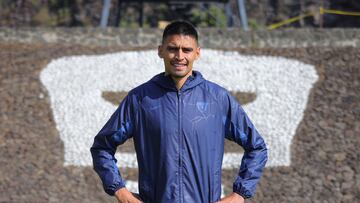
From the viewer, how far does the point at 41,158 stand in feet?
26.2

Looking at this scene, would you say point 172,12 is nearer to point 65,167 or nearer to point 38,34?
point 38,34

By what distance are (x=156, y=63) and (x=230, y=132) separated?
18.0 ft

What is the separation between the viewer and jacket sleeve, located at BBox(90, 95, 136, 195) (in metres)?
3.66

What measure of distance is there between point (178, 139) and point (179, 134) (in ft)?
0.08

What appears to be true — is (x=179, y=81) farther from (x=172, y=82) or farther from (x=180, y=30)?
(x=180, y=30)

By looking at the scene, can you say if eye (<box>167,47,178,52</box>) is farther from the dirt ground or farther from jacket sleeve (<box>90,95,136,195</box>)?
the dirt ground

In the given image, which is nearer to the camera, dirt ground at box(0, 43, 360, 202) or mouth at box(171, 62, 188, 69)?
mouth at box(171, 62, 188, 69)

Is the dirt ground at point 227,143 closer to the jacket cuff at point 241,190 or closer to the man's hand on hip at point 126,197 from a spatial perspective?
the jacket cuff at point 241,190

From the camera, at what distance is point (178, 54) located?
3611 millimetres

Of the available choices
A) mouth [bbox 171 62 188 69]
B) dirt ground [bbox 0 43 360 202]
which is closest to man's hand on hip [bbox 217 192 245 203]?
mouth [bbox 171 62 188 69]

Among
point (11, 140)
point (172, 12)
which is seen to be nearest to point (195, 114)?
point (11, 140)

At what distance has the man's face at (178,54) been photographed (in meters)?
3.62

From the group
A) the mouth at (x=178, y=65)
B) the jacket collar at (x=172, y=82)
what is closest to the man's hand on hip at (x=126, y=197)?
the jacket collar at (x=172, y=82)

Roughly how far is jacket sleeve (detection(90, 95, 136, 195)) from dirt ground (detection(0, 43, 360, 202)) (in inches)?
155
